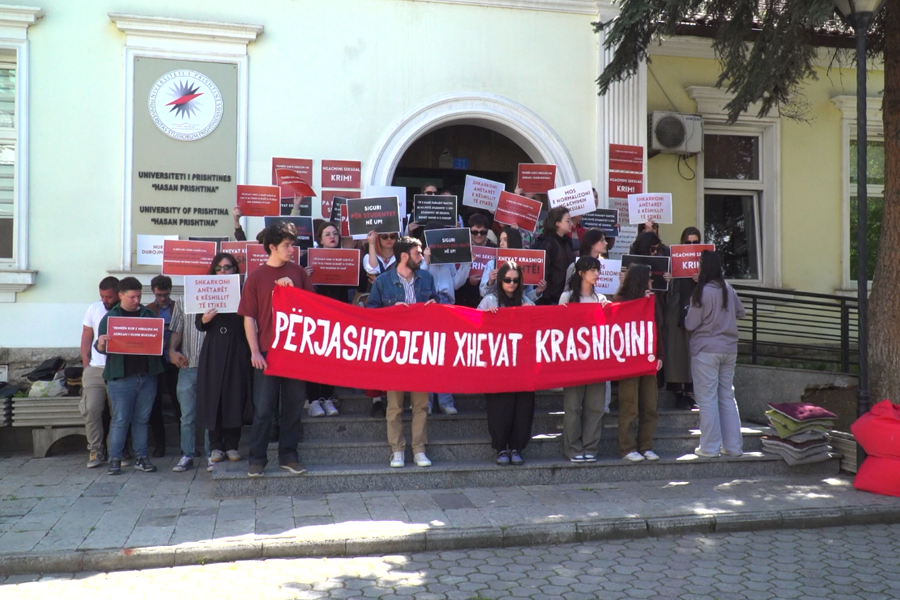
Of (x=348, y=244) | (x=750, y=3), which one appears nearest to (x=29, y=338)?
(x=348, y=244)

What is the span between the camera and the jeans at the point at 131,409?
314 inches

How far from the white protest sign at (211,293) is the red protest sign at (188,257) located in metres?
0.78

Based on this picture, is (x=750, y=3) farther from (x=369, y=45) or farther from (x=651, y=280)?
(x=369, y=45)

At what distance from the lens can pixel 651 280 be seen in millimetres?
8734

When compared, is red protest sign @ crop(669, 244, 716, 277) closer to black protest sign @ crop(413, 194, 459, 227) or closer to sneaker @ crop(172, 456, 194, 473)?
black protest sign @ crop(413, 194, 459, 227)

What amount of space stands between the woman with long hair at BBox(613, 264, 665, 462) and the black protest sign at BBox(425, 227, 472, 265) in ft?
5.42

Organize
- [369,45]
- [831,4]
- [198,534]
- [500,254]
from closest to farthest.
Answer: [198,534], [831,4], [500,254], [369,45]

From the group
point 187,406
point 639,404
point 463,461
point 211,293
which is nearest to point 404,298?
point 463,461

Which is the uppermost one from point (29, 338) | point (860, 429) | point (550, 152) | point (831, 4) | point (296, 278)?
point (831, 4)

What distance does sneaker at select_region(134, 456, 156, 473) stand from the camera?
809cm

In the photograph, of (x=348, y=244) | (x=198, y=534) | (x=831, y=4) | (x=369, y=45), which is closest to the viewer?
(x=198, y=534)

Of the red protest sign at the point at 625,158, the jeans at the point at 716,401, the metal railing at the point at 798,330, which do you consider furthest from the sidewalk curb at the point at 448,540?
the red protest sign at the point at 625,158

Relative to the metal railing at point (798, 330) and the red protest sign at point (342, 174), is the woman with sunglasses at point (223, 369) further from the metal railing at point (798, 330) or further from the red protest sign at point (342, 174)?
the metal railing at point (798, 330)

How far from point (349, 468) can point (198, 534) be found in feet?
5.76
